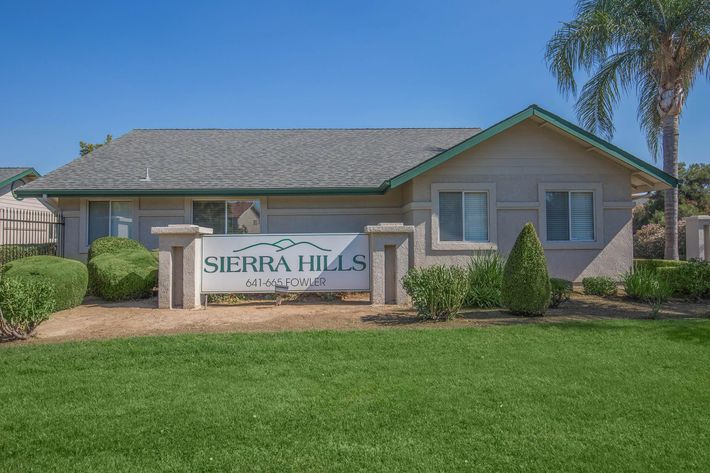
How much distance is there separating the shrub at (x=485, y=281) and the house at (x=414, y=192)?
75 centimetres

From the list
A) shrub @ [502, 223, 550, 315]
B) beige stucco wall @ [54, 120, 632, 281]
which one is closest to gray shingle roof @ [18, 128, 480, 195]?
beige stucco wall @ [54, 120, 632, 281]

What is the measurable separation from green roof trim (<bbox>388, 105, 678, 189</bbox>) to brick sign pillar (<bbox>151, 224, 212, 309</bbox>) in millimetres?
5313

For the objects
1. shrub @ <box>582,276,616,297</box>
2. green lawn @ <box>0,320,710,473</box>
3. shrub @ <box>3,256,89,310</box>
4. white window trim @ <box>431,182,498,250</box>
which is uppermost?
white window trim @ <box>431,182,498,250</box>

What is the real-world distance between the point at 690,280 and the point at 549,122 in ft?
16.8

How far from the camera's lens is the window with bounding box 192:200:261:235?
14555mm

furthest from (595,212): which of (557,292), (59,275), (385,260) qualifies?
(59,275)

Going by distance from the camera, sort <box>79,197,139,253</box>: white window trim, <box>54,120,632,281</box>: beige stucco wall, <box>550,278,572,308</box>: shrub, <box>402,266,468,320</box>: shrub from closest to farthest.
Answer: <box>402,266,468,320</box>: shrub, <box>550,278,572,308</box>: shrub, <box>54,120,632,281</box>: beige stucco wall, <box>79,197,139,253</box>: white window trim

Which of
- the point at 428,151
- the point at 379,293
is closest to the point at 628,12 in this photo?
the point at 428,151

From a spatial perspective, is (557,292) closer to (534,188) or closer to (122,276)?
(534,188)

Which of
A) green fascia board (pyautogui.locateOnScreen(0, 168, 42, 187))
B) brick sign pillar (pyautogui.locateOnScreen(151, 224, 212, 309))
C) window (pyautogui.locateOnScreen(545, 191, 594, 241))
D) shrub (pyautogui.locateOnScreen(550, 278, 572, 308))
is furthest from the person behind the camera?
green fascia board (pyautogui.locateOnScreen(0, 168, 42, 187))

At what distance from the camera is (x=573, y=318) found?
8.62 m

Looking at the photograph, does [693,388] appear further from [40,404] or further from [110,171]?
[110,171]

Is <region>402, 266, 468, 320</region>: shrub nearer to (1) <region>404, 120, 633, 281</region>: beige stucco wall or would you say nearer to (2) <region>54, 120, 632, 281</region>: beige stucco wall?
(2) <region>54, 120, 632, 281</region>: beige stucco wall

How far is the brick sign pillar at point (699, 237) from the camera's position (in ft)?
48.3
